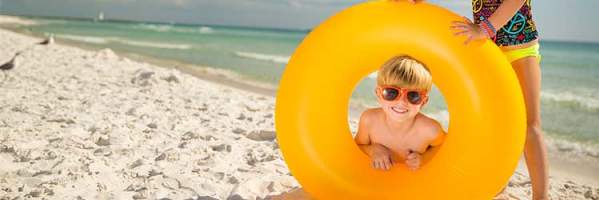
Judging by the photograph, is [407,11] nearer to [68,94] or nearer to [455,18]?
[455,18]

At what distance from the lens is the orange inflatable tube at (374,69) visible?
213 cm

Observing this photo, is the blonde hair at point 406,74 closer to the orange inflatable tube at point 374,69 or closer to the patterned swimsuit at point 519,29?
the orange inflatable tube at point 374,69

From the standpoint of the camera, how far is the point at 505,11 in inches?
90.0

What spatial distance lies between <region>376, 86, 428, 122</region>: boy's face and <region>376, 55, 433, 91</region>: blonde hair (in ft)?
0.09

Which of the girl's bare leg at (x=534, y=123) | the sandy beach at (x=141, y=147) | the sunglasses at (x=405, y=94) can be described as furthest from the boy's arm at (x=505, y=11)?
the sandy beach at (x=141, y=147)

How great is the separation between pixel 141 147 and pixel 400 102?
81.2 inches

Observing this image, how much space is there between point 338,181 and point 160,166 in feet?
4.41

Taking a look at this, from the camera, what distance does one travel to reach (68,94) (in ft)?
17.7

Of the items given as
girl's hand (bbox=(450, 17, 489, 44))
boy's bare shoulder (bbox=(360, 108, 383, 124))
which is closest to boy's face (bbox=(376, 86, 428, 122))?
boy's bare shoulder (bbox=(360, 108, 383, 124))

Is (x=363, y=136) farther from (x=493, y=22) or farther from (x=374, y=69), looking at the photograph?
(x=493, y=22)

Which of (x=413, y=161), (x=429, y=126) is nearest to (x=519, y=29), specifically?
(x=429, y=126)

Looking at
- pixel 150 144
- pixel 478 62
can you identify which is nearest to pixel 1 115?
pixel 150 144

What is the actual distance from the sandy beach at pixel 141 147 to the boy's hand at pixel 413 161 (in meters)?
0.80

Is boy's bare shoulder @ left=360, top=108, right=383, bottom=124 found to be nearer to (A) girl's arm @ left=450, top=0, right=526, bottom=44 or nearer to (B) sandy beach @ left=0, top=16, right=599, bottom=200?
(A) girl's arm @ left=450, top=0, right=526, bottom=44
